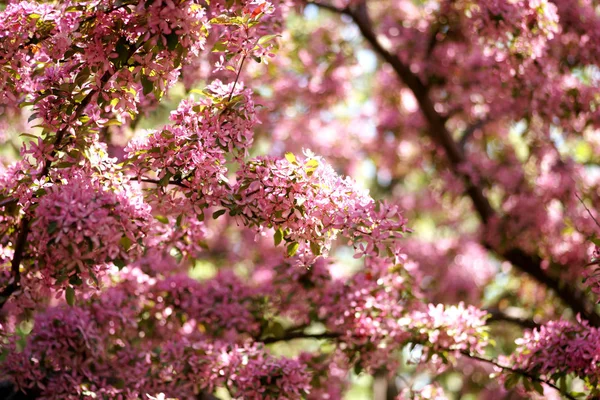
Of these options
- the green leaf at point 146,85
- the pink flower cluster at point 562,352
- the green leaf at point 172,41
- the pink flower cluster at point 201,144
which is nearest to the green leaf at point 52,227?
the pink flower cluster at point 201,144

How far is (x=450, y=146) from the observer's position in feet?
28.3

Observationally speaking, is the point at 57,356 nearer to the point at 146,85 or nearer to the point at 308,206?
the point at 146,85

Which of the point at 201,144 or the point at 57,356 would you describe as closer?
the point at 201,144

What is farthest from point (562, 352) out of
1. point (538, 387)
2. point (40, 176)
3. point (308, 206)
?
point (40, 176)

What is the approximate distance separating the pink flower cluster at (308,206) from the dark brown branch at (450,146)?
4.05 metres

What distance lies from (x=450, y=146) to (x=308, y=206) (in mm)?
4890

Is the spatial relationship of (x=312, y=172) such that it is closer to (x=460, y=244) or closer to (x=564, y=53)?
(x=564, y=53)

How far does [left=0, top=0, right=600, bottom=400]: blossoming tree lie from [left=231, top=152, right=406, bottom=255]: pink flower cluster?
13mm

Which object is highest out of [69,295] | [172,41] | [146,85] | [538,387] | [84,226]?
[172,41]

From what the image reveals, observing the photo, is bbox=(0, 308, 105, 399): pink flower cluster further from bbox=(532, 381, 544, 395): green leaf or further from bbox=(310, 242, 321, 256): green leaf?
bbox=(532, 381, 544, 395): green leaf

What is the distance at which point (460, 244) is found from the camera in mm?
9945

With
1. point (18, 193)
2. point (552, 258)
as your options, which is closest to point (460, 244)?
point (552, 258)

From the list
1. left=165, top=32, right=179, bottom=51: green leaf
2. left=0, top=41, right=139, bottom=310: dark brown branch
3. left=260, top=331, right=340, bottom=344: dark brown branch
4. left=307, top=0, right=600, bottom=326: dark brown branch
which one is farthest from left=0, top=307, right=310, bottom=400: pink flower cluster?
left=307, top=0, right=600, bottom=326: dark brown branch

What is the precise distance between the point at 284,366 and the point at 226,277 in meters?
1.48
